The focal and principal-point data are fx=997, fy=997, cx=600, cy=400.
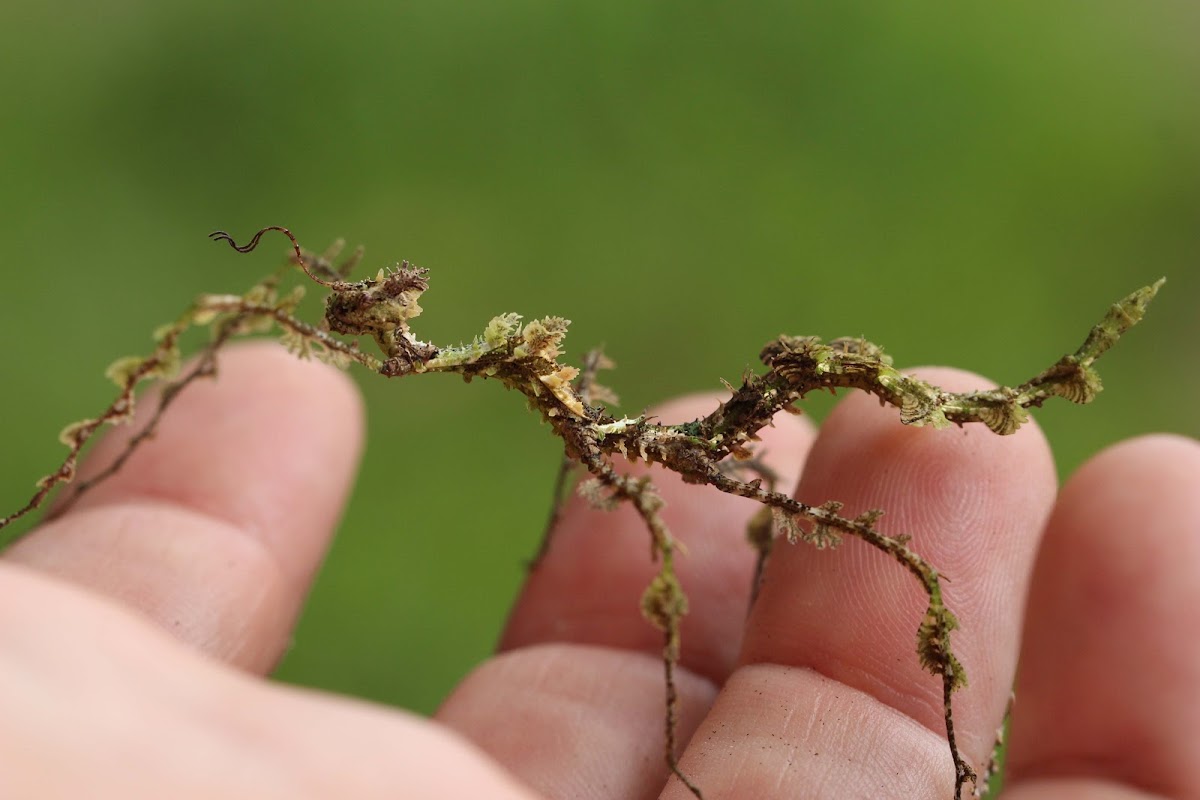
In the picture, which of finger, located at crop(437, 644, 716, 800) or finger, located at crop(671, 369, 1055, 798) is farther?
finger, located at crop(437, 644, 716, 800)

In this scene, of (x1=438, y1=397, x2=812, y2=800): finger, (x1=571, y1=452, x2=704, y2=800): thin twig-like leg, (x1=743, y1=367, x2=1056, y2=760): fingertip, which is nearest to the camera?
(x1=571, y1=452, x2=704, y2=800): thin twig-like leg

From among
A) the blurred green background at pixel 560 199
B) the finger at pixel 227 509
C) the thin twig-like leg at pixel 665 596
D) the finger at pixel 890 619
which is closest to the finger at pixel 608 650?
the finger at pixel 890 619

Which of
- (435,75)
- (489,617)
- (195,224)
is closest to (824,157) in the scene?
(435,75)

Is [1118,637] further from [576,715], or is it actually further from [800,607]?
[576,715]

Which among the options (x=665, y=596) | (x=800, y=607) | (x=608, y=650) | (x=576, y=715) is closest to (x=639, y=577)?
(x=608, y=650)

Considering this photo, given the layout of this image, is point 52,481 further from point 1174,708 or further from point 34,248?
point 34,248

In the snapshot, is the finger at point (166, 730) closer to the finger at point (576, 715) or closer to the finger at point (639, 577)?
the finger at point (576, 715)

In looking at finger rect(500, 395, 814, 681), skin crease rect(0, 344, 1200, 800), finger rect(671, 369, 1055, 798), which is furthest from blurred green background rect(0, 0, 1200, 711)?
finger rect(671, 369, 1055, 798)

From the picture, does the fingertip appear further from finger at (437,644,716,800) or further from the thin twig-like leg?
the thin twig-like leg

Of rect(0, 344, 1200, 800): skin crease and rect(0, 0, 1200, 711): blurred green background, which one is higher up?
rect(0, 0, 1200, 711): blurred green background
